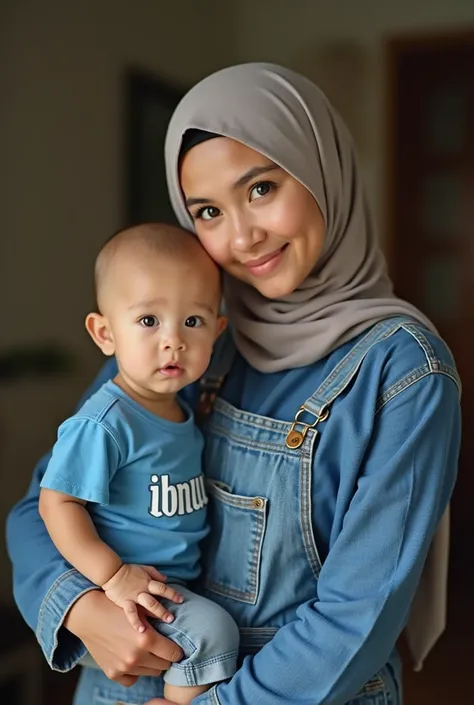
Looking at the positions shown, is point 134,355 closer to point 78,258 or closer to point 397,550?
point 397,550

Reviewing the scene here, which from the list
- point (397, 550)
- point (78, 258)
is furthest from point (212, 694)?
point (78, 258)

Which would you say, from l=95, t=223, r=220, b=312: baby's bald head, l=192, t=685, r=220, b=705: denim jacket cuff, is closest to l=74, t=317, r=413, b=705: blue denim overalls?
l=192, t=685, r=220, b=705: denim jacket cuff

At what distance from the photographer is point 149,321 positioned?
1094mm

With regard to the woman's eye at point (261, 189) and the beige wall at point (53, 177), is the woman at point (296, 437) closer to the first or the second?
the woman's eye at point (261, 189)

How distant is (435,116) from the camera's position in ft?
11.7

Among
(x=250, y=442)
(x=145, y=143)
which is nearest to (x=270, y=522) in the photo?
(x=250, y=442)

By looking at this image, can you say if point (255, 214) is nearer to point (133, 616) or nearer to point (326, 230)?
point (326, 230)

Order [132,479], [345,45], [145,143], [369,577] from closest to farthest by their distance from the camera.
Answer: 1. [369,577]
2. [132,479]
3. [145,143]
4. [345,45]

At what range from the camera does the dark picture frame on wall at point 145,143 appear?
275 cm

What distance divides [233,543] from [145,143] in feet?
6.45

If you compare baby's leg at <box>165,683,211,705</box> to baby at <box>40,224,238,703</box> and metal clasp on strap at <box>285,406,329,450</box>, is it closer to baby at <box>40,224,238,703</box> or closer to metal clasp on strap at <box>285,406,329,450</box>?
baby at <box>40,224,238,703</box>

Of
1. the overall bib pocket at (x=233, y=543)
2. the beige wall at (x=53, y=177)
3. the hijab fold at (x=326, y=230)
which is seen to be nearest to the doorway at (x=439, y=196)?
the beige wall at (x=53, y=177)

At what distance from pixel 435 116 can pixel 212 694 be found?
302cm

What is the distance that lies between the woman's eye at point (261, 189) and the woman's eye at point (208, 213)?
57 millimetres
